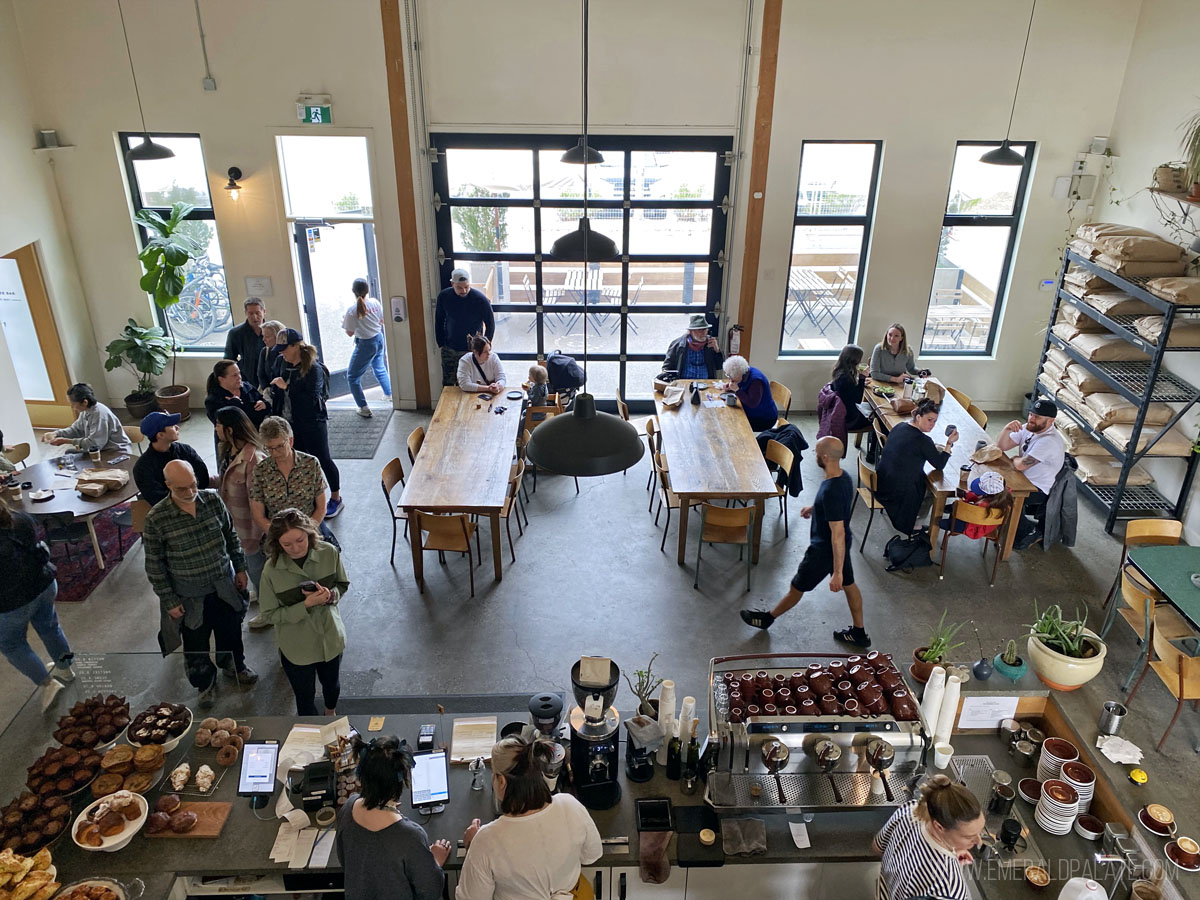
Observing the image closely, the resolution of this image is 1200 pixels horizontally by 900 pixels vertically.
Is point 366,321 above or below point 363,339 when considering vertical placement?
above

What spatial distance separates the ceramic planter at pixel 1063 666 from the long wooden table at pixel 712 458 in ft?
8.44

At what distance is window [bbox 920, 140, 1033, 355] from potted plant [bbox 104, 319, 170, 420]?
28.5ft

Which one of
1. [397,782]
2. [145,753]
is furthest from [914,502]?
[145,753]

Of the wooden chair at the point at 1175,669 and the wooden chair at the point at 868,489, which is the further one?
the wooden chair at the point at 868,489

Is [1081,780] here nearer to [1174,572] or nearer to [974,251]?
[1174,572]

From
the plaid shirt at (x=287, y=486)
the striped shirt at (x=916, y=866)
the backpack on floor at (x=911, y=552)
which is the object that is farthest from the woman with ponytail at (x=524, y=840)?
the backpack on floor at (x=911, y=552)

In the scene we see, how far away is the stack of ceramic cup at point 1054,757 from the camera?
3982 millimetres

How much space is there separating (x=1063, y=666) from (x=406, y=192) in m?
7.57

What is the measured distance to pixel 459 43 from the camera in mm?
8516

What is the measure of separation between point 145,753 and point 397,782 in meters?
1.58

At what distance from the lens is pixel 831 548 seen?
5.79 meters

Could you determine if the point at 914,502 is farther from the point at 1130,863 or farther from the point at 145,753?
the point at 145,753

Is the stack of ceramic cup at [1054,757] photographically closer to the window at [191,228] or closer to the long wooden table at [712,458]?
the long wooden table at [712,458]

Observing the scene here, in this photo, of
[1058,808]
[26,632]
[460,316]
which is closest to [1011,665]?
[1058,808]
